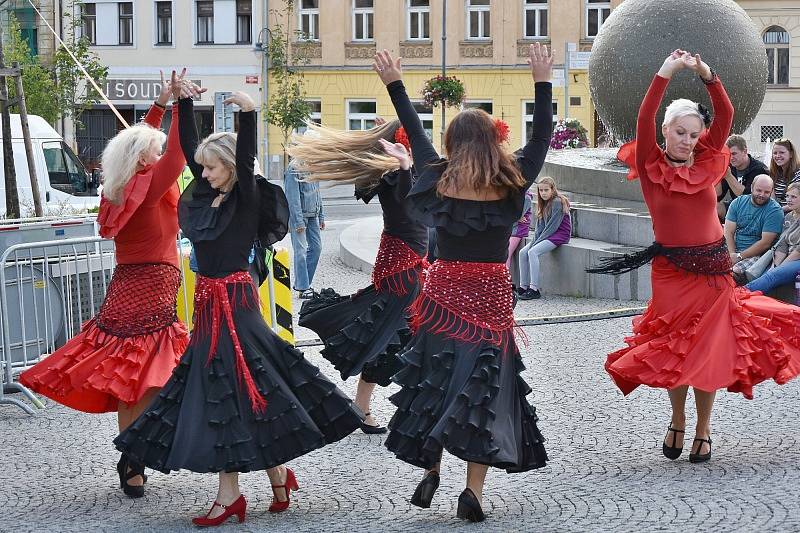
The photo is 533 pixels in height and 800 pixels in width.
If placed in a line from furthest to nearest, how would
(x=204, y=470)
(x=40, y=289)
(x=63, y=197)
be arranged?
1. (x=63, y=197)
2. (x=40, y=289)
3. (x=204, y=470)

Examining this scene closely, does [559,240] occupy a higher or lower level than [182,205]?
lower

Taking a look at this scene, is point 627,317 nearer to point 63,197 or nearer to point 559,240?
point 559,240

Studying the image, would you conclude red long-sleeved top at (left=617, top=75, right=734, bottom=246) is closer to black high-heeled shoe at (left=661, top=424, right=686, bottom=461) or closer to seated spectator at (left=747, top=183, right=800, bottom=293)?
black high-heeled shoe at (left=661, top=424, right=686, bottom=461)

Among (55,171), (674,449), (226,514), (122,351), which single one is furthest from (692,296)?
(55,171)

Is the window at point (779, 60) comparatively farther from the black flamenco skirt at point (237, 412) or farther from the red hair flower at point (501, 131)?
the black flamenco skirt at point (237, 412)

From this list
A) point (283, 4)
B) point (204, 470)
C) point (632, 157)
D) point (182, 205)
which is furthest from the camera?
point (283, 4)

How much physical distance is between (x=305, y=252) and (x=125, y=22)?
37.9 metres

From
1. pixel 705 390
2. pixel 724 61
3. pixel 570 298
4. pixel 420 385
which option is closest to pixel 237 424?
pixel 420 385

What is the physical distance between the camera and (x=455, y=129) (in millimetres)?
6094

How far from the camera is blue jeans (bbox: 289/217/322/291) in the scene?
15461mm

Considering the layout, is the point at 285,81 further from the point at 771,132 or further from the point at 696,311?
the point at 696,311

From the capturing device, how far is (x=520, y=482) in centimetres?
677

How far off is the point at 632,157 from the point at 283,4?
4428cm

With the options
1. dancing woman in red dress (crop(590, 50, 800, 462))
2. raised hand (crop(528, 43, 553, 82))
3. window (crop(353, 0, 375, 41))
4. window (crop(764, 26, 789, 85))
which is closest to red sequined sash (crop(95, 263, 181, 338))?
raised hand (crop(528, 43, 553, 82))
